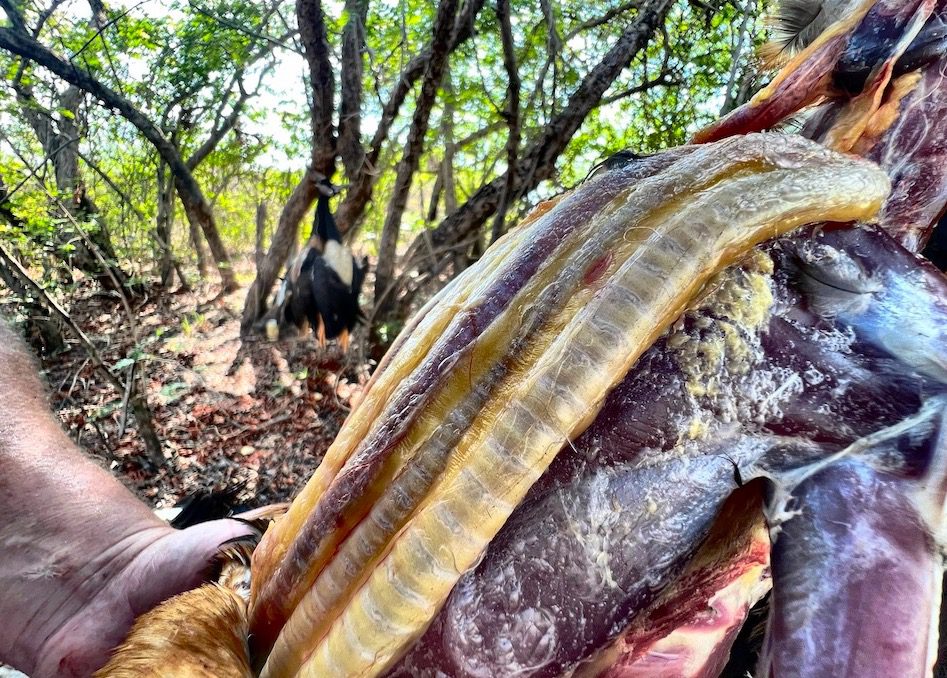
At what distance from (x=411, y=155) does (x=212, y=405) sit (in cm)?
242

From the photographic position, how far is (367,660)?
613mm

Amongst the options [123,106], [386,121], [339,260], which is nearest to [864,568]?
[339,260]

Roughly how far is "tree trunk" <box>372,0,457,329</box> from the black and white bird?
0.68 feet

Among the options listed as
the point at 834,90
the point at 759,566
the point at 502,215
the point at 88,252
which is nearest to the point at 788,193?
the point at 834,90

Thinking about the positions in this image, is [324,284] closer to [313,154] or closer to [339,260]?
[339,260]

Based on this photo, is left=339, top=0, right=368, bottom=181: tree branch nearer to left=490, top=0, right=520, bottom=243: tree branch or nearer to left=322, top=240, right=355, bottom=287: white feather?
left=322, top=240, right=355, bottom=287: white feather

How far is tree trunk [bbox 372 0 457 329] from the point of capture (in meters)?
3.12

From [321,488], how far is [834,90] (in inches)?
37.2

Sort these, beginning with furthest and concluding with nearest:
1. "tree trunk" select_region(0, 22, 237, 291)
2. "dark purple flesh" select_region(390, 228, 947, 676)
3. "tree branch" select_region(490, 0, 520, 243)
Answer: "tree trunk" select_region(0, 22, 237, 291)
"tree branch" select_region(490, 0, 520, 243)
"dark purple flesh" select_region(390, 228, 947, 676)

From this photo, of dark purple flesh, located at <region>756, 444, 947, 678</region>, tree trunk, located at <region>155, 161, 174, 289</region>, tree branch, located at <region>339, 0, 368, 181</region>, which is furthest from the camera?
tree trunk, located at <region>155, 161, 174, 289</region>

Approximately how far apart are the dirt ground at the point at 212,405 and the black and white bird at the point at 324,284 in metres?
0.40

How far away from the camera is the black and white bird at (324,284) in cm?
379

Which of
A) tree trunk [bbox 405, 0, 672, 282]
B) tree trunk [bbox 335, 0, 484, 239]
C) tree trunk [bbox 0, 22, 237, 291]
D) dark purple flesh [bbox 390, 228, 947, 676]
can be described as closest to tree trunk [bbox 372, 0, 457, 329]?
tree trunk [bbox 335, 0, 484, 239]

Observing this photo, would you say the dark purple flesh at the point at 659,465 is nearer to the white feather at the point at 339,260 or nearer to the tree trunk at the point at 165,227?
the white feather at the point at 339,260
